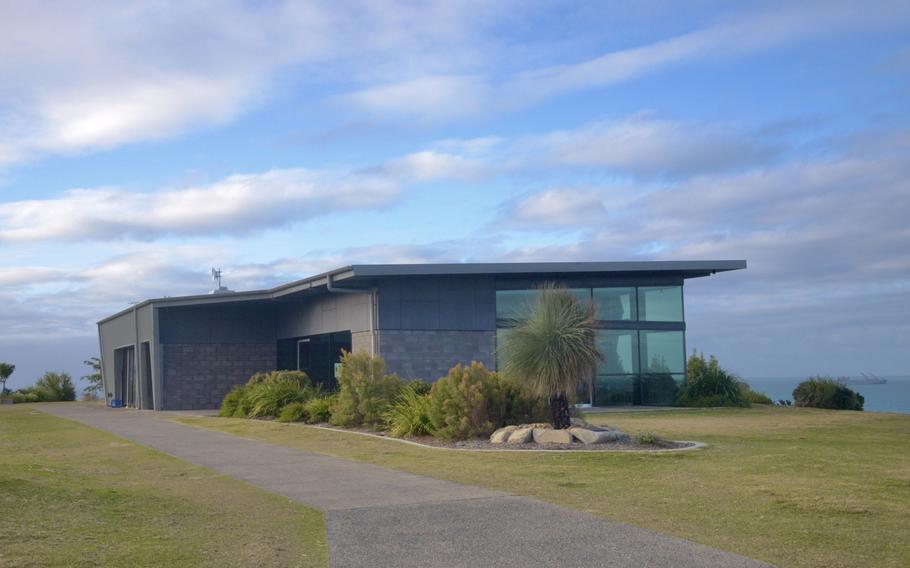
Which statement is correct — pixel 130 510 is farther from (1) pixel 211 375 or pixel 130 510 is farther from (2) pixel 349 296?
(1) pixel 211 375

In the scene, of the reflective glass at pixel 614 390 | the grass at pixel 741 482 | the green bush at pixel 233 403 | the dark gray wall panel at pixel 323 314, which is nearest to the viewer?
the grass at pixel 741 482

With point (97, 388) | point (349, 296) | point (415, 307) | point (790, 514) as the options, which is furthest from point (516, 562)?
point (97, 388)

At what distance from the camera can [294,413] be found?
73.0 ft

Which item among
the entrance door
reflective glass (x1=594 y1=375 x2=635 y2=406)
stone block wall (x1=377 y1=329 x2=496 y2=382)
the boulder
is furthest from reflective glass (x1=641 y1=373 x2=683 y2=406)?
the boulder

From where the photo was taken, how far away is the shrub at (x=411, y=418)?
56.6 feet

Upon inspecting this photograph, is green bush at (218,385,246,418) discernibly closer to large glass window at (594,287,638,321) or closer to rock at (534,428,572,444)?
large glass window at (594,287,638,321)

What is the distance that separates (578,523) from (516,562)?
5.07 ft

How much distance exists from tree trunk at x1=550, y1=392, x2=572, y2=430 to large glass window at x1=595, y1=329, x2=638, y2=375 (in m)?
12.5

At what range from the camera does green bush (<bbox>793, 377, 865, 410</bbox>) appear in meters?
28.2

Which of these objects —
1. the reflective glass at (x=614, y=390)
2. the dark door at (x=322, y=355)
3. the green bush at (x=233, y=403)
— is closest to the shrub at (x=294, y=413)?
the green bush at (x=233, y=403)

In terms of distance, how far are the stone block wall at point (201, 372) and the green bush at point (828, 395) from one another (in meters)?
19.0

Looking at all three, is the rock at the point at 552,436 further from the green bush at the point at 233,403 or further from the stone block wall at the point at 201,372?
the stone block wall at the point at 201,372

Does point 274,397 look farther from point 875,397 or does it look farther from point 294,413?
point 875,397

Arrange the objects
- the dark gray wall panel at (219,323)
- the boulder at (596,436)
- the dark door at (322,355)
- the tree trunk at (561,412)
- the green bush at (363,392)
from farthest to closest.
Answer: the dark gray wall panel at (219,323), the dark door at (322,355), the green bush at (363,392), the tree trunk at (561,412), the boulder at (596,436)
